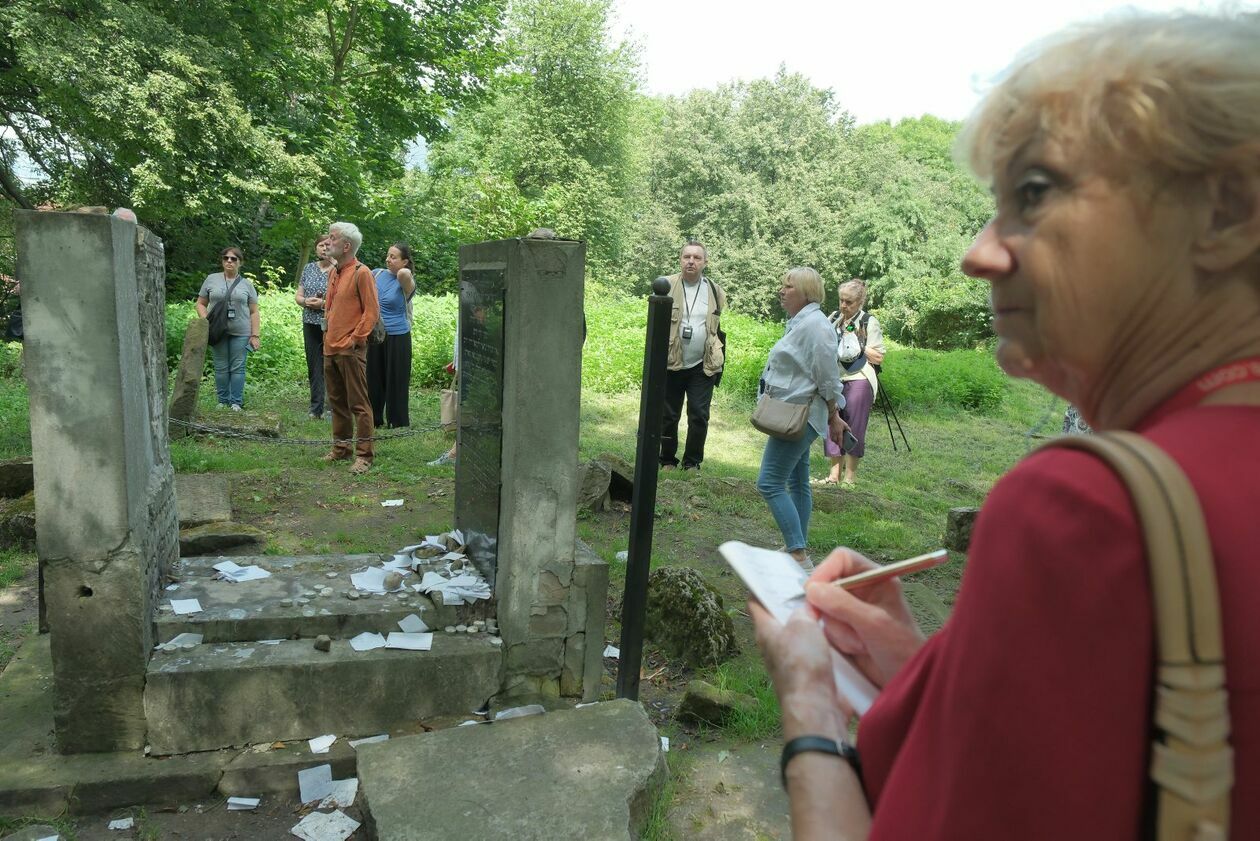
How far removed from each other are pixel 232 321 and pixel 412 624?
24.3 ft

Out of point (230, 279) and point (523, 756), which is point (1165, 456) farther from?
point (230, 279)

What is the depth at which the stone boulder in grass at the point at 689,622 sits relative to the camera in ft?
15.7

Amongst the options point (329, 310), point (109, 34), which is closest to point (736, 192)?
point (109, 34)

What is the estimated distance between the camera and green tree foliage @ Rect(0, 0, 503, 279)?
1191 cm

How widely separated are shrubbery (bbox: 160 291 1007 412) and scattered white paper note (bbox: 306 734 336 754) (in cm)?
1031

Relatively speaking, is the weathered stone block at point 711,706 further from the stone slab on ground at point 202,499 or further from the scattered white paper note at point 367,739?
the stone slab on ground at point 202,499

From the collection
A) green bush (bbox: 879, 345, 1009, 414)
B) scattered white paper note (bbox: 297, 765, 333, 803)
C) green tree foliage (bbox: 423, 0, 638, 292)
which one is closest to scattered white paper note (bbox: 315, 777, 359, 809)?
scattered white paper note (bbox: 297, 765, 333, 803)

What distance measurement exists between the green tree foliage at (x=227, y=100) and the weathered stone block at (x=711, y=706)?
38.9 feet

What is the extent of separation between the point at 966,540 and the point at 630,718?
4146mm

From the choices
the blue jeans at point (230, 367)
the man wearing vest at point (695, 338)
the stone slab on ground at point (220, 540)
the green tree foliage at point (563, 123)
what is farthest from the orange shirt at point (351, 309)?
the green tree foliage at point (563, 123)

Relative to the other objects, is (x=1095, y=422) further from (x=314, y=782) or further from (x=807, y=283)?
(x=807, y=283)

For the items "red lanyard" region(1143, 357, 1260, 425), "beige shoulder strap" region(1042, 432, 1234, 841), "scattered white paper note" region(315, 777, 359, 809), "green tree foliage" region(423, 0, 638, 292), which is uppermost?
"green tree foliage" region(423, 0, 638, 292)

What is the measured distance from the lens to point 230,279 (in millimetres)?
10289

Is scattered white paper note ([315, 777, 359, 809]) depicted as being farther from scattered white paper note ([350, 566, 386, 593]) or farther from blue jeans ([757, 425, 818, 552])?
blue jeans ([757, 425, 818, 552])
